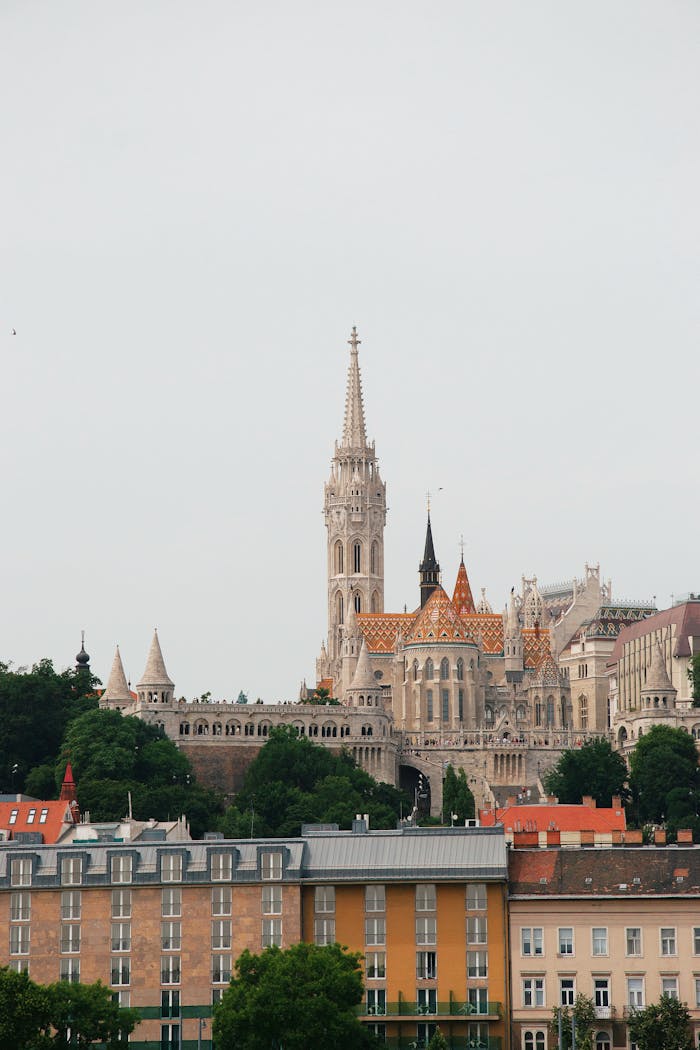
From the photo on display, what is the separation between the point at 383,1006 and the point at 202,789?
3135 inches

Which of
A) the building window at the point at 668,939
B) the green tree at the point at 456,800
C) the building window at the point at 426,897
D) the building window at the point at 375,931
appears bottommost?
the building window at the point at 668,939

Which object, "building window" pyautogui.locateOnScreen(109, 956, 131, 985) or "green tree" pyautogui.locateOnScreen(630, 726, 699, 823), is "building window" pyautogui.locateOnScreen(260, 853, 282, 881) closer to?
"building window" pyautogui.locateOnScreen(109, 956, 131, 985)

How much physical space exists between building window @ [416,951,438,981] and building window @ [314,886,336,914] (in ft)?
13.3

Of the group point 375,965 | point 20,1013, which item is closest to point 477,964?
point 375,965

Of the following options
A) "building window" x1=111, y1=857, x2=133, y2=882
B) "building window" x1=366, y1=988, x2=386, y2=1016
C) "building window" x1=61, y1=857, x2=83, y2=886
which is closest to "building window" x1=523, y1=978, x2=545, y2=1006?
"building window" x1=366, y1=988, x2=386, y2=1016

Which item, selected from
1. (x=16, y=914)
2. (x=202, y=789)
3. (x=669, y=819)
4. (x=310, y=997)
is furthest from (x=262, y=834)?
→ (x=310, y=997)

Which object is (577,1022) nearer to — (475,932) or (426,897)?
(475,932)

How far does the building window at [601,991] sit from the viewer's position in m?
110

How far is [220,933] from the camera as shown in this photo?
11231 centimetres

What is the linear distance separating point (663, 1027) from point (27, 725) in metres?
94.8

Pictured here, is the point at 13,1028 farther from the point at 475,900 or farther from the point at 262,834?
the point at 262,834

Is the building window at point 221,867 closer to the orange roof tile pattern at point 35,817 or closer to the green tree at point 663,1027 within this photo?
the green tree at point 663,1027

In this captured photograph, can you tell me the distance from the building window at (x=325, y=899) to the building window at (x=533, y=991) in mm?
8009

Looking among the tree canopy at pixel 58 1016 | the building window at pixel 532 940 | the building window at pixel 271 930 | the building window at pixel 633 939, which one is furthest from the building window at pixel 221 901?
the building window at pixel 633 939
